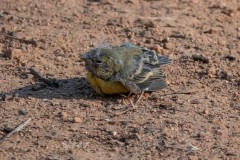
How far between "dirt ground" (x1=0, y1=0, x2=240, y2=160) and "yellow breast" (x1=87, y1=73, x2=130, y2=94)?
99mm

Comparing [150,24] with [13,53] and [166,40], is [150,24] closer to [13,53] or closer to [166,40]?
[166,40]

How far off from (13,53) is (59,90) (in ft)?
3.69

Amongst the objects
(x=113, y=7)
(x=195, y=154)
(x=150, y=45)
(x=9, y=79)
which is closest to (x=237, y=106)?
(x=195, y=154)

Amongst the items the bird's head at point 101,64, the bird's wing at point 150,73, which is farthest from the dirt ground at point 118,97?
the bird's head at point 101,64

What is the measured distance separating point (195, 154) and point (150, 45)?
9.98ft

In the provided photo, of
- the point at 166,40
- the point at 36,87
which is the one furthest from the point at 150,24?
the point at 36,87

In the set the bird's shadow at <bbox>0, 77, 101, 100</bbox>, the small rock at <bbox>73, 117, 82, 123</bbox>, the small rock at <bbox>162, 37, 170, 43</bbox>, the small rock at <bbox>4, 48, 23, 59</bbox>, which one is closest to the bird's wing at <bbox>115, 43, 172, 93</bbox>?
the bird's shadow at <bbox>0, 77, 101, 100</bbox>

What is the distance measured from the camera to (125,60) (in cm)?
923

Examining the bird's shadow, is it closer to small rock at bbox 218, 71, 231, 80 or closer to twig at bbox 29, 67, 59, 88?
twig at bbox 29, 67, 59, 88

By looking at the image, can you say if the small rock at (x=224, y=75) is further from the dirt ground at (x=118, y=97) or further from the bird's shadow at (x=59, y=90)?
the bird's shadow at (x=59, y=90)

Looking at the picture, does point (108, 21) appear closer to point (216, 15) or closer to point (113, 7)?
point (113, 7)

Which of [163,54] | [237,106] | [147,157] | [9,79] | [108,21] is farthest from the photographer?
[108,21]

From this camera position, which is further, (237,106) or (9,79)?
(9,79)

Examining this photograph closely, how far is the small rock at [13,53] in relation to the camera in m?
10.1
